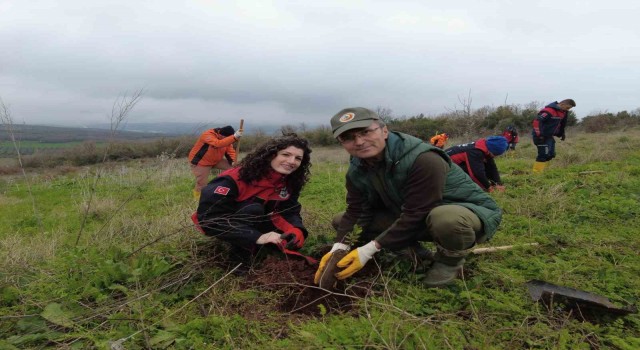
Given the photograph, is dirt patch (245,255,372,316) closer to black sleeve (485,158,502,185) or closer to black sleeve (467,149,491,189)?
black sleeve (467,149,491,189)

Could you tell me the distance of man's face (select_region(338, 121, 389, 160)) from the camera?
2273 mm

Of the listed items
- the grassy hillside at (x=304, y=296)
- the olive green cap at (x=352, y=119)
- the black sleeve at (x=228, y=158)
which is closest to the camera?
the grassy hillside at (x=304, y=296)

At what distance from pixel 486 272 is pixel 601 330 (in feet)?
2.47

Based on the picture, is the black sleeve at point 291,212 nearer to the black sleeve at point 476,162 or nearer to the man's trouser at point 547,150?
the black sleeve at point 476,162

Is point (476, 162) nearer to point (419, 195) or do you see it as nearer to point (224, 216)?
point (419, 195)

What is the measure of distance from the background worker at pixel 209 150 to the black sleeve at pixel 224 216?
3.50 m

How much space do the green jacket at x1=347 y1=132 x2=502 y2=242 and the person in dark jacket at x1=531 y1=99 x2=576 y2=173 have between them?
567 cm

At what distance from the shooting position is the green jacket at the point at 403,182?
231cm

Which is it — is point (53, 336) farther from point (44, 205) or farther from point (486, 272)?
point (44, 205)

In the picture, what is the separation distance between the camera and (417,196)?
89.7 inches

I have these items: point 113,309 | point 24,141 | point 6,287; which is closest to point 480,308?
point 113,309

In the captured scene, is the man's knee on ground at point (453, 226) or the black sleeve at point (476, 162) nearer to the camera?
the man's knee on ground at point (453, 226)

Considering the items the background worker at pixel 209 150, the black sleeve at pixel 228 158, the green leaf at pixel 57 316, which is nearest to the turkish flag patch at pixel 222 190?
the green leaf at pixel 57 316

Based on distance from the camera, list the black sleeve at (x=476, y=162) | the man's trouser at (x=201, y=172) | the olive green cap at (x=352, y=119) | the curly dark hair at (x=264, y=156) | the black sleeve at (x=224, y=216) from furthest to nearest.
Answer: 1. the man's trouser at (x=201, y=172)
2. the black sleeve at (x=476, y=162)
3. the curly dark hair at (x=264, y=156)
4. the black sleeve at (x=224, y=216)
5. the olive green cap at (x=352, y=119)
